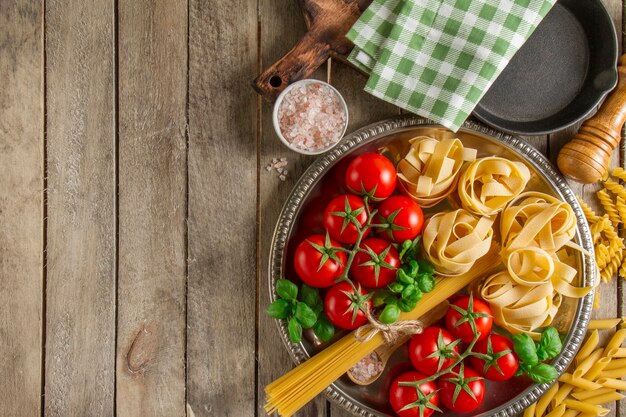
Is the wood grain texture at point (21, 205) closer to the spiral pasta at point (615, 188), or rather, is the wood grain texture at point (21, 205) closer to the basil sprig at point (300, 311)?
the basil sprig at point (300, 311)

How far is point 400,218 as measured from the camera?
1.26 m

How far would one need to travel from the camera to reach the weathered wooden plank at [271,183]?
1438 mm

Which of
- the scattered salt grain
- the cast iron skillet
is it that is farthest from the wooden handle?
the cast iron skillet

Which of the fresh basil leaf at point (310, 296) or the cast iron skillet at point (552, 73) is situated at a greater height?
the cast iron skillet at point (552, 73)

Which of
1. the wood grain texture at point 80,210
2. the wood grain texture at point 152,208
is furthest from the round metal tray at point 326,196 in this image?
the wood grain texture at point 80,210

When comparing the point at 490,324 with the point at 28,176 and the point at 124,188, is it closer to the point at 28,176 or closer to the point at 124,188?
the point at 124,188

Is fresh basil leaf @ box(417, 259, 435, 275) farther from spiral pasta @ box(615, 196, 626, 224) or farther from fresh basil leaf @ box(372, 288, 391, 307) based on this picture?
spiral pasta @ box(615, 196, 626, 224)

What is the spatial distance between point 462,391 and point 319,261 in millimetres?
415

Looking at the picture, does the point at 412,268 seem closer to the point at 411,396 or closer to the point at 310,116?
the point at 411,396

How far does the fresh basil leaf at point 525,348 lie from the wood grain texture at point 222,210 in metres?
0.60

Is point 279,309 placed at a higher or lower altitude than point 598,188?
lower

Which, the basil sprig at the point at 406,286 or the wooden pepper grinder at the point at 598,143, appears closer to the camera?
the basil sprig at the point at 406,286

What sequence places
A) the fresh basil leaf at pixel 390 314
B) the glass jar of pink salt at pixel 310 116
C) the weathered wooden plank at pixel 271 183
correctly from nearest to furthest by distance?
the fresh basil leaf at pixel 390 314 → the glass jar of pink salt at pixel 310 116 → the weathered wooden plank at pixel 271 183

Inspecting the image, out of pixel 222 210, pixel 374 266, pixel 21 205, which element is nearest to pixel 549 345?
pixel 374 266
